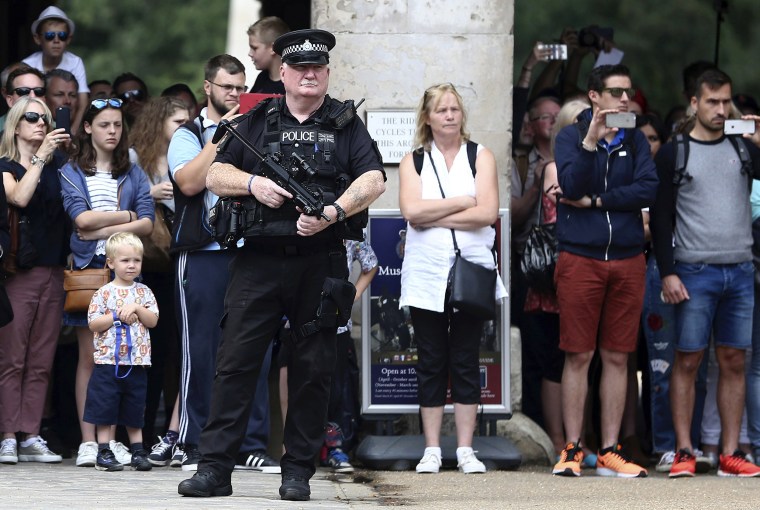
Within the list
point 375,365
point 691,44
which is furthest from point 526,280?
point 691,44

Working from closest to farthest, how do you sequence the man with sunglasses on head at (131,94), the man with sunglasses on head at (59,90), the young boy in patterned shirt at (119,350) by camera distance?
the young boy in patterned shirt at (119,350)
the man with sunglasses on head at (59,90)
the man with sunglasses on head at (131,94)

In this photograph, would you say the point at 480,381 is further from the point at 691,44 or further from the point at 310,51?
the point at 691,44

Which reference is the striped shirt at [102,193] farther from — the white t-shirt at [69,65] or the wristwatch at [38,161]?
the white t-shirt at [69,65]

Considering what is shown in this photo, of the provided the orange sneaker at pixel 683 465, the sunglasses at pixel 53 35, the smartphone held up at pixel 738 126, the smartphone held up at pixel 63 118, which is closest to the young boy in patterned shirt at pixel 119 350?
the smartphone held up at pixel 63 118

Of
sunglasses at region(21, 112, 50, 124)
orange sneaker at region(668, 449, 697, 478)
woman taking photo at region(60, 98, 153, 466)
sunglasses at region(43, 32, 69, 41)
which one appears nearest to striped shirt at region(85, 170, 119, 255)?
woman taking photo at region(60, 98, 153, 466)

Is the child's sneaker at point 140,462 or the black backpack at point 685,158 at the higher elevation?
the black backpack at point 685,158

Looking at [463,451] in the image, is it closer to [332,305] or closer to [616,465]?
[616,465]

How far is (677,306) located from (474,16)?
2.19m

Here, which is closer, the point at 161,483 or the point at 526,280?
the point at 161,483

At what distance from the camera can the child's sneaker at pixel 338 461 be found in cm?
947

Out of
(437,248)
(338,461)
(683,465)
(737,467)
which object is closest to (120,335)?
(338,461)

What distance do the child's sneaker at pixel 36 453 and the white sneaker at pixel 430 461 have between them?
6.82ft

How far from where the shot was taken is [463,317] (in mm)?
9461

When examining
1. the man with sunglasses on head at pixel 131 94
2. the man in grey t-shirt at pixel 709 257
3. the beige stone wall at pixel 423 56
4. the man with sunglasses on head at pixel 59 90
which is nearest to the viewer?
the man in grey t-shirt at pixel 709 257
